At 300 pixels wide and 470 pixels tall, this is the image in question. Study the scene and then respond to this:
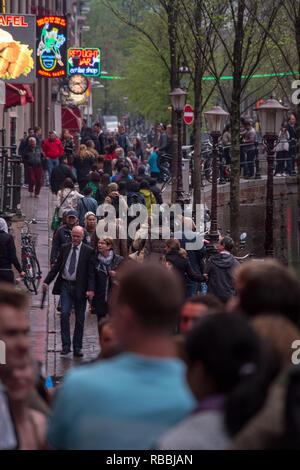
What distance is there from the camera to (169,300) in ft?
10.1

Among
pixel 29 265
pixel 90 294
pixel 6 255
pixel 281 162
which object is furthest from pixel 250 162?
pixel 90 294

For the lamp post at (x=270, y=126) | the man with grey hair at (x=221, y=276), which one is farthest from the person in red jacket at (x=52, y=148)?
the man with grey hair at (x=221, y=276)

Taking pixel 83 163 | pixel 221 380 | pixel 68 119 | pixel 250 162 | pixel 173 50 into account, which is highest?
pixel 68 119

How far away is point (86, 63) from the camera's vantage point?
48656mm

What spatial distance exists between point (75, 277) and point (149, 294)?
361 inches

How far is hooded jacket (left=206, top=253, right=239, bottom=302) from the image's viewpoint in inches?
449

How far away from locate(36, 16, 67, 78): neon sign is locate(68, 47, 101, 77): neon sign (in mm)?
17392

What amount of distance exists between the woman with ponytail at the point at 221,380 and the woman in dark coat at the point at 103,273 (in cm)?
904

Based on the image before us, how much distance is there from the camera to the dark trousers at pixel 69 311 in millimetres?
12266

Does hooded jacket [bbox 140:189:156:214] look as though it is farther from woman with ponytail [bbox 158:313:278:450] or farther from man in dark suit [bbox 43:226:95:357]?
woman with ponytail [bbox 158:313:278:450]

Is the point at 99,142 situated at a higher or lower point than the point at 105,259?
higher

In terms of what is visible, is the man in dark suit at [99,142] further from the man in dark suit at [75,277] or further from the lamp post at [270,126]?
the man in dark suit at [75,277]

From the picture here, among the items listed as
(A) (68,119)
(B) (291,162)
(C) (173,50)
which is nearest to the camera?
(C) (173,50)

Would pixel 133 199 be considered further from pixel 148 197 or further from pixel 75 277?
pixel 75 277
